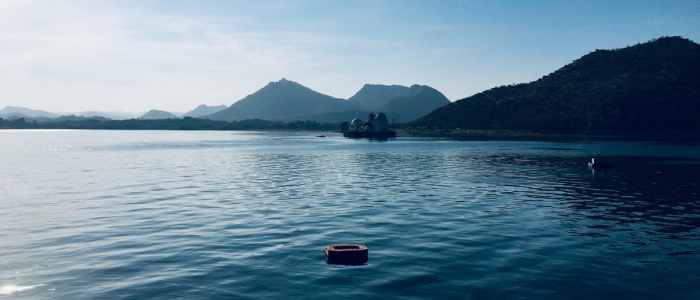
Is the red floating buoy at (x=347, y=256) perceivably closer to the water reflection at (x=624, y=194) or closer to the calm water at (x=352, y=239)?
the calm water at (x=352, y=239)

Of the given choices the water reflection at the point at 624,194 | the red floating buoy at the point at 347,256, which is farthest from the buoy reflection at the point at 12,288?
the water reflection at the point at 624,194

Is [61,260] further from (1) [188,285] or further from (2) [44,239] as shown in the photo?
(1) [188,285]

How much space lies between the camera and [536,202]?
35312 millimetres

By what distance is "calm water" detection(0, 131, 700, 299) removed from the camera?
1622cm

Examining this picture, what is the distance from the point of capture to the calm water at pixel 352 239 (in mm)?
16219

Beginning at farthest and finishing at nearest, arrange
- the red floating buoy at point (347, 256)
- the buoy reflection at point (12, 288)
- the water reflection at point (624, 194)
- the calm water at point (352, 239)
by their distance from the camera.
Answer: the water reflection at point (624, 194) < the red floating buoy at point (347, 256) < the calm water at point (352, 239) < the buoy reflection at point (12, 288)

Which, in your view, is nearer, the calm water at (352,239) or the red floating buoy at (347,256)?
the calm water at (352,239)

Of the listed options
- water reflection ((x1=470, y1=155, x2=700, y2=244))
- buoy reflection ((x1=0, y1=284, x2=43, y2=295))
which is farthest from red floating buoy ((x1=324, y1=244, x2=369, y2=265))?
water reflection ((x1=470, y1=155, x2=700, y2=244))

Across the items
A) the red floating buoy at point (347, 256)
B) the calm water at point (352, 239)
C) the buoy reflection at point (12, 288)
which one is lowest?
the buoy reflection at point (12, 288)

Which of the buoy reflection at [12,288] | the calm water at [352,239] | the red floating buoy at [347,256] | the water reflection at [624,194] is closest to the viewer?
the buoy reflection at [12,288]

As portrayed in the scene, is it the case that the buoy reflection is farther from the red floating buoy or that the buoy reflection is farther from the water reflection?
the water reflection

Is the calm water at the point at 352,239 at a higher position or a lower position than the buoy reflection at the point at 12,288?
higher

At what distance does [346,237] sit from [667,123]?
682 feet

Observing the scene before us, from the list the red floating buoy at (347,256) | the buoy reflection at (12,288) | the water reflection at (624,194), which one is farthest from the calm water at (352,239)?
the red floating buoy at (347,256)
